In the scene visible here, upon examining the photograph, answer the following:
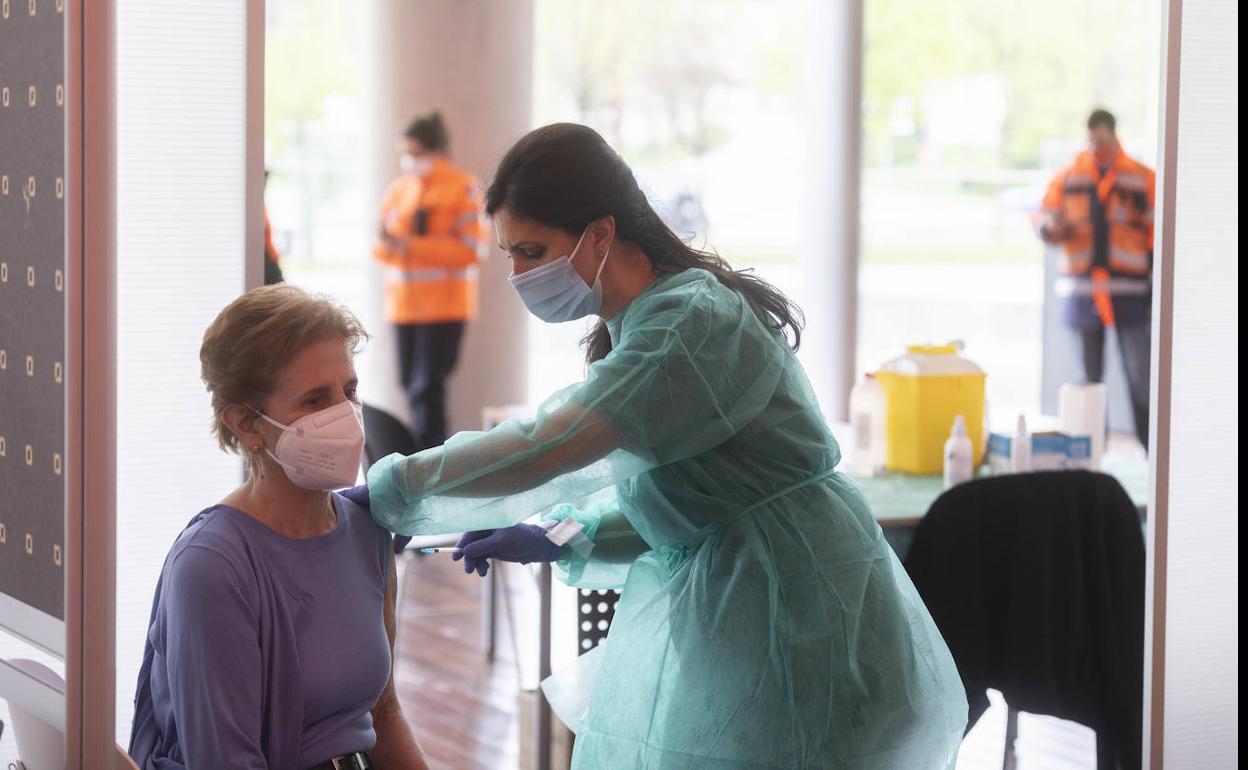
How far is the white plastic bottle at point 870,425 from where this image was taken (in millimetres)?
3033

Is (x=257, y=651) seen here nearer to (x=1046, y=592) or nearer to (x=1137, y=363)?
(x=1046, y=592)

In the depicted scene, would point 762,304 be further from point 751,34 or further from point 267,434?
point 751,34

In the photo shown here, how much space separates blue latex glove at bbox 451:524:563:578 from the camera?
5.42 ft

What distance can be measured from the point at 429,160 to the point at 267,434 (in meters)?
3.86

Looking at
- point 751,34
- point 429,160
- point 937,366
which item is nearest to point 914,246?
point 751,34

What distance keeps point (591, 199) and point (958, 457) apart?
4.90ft

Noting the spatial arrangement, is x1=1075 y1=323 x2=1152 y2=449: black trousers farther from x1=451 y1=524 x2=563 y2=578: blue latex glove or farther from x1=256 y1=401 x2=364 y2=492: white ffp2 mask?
x1=256 y1=401 x2=364 y2=492: white ffp2 mask

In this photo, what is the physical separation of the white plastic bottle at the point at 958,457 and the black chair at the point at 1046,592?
1.43ft

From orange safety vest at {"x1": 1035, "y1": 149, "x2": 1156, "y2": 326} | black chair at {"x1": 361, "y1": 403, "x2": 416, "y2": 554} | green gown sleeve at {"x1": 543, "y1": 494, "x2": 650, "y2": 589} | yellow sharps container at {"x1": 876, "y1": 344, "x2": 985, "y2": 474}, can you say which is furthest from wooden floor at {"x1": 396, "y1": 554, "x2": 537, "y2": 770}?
orange safety vest at {"x1": 1035, "y1": 149, "x2": 1156, "y2": 326}

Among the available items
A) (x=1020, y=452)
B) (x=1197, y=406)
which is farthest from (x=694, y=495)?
(x=1020, y=452)

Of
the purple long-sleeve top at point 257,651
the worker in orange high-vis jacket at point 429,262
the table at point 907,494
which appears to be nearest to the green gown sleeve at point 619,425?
the purple long-sleeve top at point 257,651

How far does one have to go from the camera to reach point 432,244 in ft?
17.4

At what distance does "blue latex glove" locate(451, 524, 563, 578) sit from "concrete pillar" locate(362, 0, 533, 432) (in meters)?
3.90

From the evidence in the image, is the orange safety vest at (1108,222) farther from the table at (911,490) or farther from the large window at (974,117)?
the large window at (974,117)
